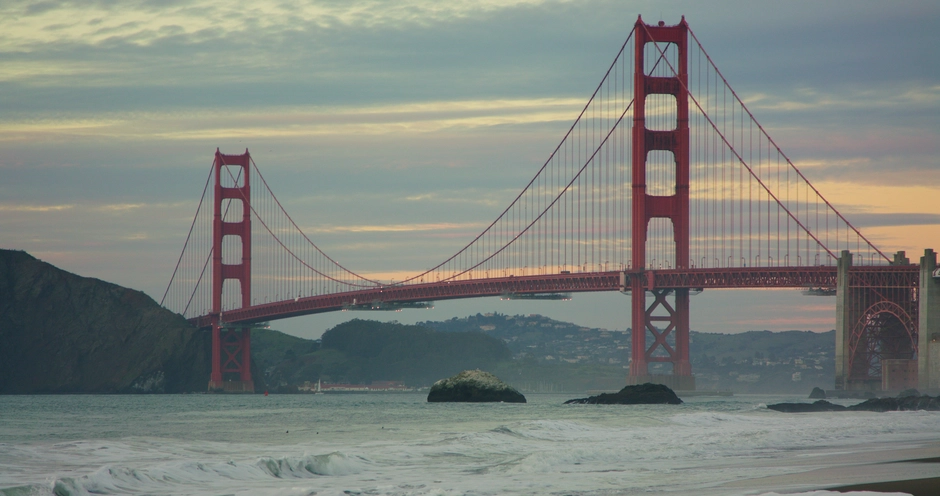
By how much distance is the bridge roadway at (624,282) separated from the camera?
6719cm

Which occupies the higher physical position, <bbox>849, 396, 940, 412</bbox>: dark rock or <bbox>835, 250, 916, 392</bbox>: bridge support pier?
<bbox>835, 250, 916, 392</bbox>: bridge support pier

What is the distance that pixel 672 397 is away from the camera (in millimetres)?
54875

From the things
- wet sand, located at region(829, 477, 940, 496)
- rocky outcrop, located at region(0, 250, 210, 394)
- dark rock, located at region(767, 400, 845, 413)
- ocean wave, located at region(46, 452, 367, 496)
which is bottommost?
ocean wave, located at region(46, 452, 367, 496)

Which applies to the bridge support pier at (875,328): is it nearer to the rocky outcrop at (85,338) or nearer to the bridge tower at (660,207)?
the bridge tower at (660,207)

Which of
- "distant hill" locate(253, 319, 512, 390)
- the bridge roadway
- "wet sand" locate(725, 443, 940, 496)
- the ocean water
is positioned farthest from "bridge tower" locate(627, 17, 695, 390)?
"distant hill" locate(253, 319, 512, 390)

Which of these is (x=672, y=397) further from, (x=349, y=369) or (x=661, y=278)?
(x=349, y=369)

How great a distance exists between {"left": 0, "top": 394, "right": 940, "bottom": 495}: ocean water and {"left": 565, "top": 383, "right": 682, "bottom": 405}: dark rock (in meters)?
14.1

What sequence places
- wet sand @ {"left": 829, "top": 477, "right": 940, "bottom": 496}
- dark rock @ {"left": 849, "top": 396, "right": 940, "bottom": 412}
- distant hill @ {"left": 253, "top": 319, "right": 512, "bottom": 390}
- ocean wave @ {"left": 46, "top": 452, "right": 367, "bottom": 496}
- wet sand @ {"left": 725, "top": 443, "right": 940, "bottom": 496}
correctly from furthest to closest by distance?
distant hill @ {"left": 253, "top": 319, "right": 512, "bottom": 390} → dark rock @ {"left": 849, "top": 396, "right": 940, "bottom": 412} → ocean wave @ {"left": 46, "top": 452, "right": 367, "bottom": 496} → wet sand @ {"left": 725, "top": 443, "right": 940, "bottom": 496} → wet sand @ {"left": 829, "top": 477, "right": 940, "bottom": 496}

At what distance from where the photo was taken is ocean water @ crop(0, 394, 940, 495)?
19.3 m

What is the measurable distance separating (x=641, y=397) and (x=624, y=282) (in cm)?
1625

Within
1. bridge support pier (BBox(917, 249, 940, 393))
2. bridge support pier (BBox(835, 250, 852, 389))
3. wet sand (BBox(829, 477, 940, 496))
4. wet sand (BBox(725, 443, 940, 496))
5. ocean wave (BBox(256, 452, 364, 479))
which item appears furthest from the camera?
bridge support pier (BBox(835, 250, 852, 389))

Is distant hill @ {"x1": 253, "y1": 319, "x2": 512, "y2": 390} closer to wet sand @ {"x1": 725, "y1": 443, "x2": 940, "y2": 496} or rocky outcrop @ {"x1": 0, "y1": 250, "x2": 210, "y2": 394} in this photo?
rocky outcrop @ {"x1": 0, "y1": 250, "x2": 210, "y2": 394}

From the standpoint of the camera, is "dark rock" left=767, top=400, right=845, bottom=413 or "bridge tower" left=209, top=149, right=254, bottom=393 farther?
"bridge tower" left=209, top=149, right=254, bottom=393

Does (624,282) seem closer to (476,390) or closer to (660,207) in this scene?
(660,207)
